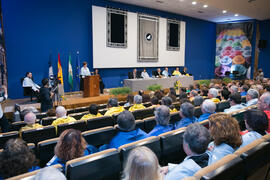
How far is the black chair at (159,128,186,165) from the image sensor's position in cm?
199

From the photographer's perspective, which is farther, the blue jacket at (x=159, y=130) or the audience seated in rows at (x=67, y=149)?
the blue jacket at (x=159, y=130)

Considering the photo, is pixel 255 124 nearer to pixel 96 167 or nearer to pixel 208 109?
pixel 208 109

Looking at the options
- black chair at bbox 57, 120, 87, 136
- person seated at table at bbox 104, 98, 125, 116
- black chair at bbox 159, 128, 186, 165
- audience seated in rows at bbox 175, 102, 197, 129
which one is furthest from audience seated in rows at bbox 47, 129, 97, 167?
person seated at table at bbox 104, 98, 125, 116

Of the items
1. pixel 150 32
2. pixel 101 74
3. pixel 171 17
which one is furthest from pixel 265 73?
pixel 101 74

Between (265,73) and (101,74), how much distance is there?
36.4 feet

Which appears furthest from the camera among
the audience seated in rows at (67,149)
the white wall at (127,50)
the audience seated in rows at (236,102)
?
the white wall at (127,50)

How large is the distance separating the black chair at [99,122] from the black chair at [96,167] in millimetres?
1339

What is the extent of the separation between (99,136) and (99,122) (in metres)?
0.66

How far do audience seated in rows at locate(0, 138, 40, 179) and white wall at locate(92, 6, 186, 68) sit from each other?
7.59 m

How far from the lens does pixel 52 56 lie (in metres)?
7.76

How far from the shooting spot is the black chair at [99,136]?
226 cm

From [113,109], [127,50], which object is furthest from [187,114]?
[127,50]

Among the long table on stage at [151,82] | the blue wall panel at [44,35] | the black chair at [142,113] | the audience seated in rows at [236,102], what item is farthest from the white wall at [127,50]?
the audience seated in rows at [236,102]

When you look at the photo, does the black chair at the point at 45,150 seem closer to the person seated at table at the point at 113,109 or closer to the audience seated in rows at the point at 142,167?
the audience seated in rows at the point at 142,167
